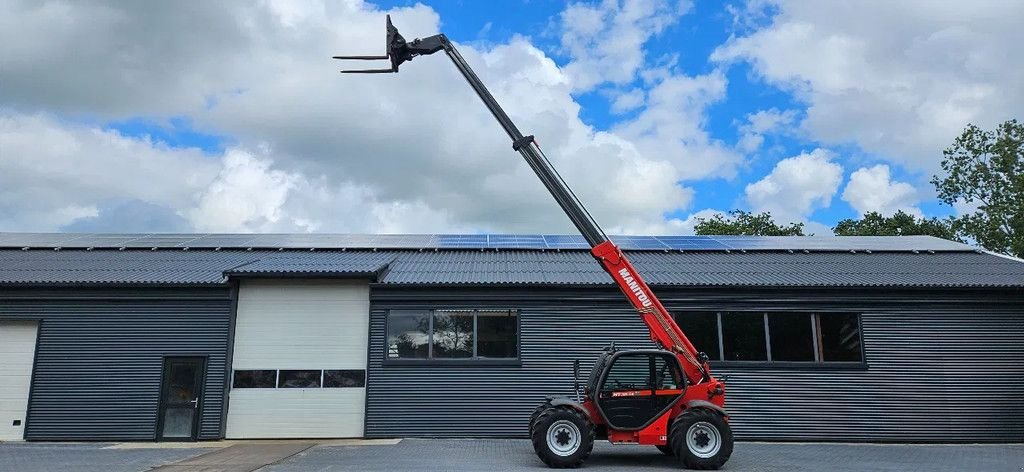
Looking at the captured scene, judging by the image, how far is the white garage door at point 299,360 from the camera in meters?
13.6

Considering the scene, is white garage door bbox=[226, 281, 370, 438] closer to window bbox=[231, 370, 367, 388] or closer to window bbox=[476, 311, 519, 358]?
window bbox=[231, 370, 367, 388]

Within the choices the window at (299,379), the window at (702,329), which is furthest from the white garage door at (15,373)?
the window at (702,329)

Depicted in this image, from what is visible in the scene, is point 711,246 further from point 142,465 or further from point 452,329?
point 142,465

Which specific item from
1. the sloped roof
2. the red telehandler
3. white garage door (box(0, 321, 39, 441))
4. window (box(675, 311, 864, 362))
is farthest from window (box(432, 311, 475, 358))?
white garage door (box(0, 321, 39, 441))

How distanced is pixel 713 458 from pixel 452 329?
20.0 feet

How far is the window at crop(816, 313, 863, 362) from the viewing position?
537 inches

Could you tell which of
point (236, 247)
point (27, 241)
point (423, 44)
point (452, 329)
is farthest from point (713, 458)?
point (27, 241)

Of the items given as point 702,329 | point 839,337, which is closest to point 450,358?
point 702,329

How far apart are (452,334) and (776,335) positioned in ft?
21.8

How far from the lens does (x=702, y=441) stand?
9523 millimetres

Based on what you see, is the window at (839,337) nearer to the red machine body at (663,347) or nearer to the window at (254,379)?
the red machine body at (663,347)

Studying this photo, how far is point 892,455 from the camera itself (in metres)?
11.5

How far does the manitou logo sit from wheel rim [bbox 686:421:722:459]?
193 centimetres

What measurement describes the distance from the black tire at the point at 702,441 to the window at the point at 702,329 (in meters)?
4.26
